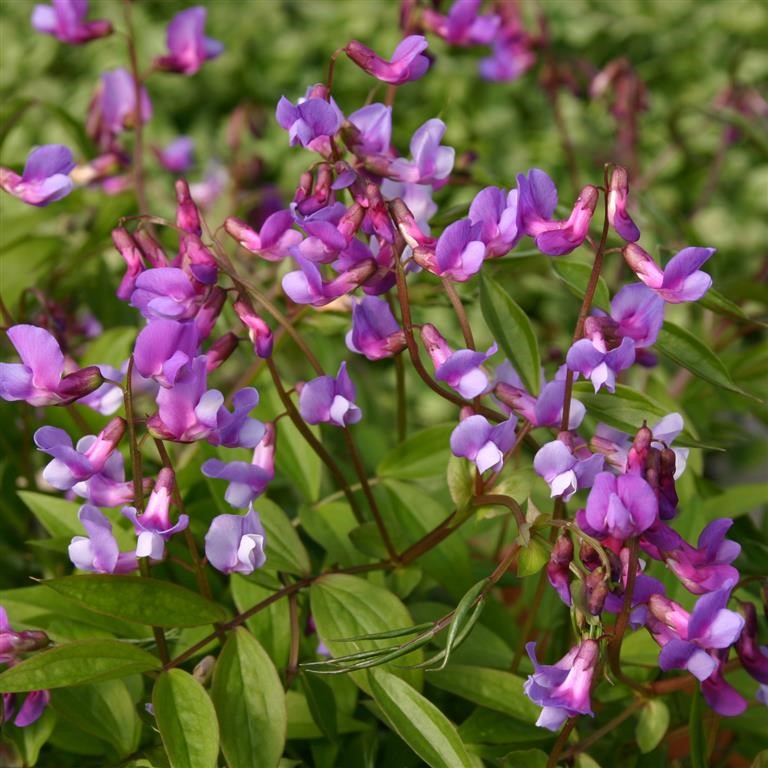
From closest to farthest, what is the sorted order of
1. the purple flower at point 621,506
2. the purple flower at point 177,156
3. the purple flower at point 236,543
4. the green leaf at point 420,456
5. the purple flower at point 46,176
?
the purple flower at point 621,506 → the purple flower at point 236,543 → the purple flower at point 46,176 → the green leaf at point 420,456 → the purple flower at point 177,156

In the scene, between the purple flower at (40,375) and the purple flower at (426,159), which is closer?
the purple flower at (40,375)

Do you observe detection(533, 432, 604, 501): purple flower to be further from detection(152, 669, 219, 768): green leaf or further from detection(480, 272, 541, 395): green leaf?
detection(152, 669, 219, 768): green leaf

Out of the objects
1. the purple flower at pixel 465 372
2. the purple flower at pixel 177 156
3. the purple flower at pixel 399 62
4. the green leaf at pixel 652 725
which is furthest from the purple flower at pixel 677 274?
the purple flower at pixel 177 156

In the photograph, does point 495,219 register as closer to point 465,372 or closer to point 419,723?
point 465,372

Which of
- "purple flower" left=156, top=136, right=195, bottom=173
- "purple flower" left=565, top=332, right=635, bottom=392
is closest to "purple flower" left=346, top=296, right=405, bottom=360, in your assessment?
"purple flower" left=565, top=332, right=635, bottom=392

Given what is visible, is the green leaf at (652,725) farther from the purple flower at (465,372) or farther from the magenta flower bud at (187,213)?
the magenta flower bud at (187,213)
